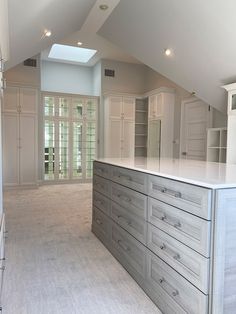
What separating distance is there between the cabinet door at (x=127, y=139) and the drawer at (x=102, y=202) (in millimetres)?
3920

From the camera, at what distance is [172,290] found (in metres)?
1.61

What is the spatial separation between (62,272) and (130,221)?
0.75 meters

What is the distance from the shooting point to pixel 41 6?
306cm

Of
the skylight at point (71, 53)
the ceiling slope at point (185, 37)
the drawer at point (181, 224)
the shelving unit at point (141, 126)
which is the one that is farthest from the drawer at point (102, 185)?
the shelving unit at point (141, 126)

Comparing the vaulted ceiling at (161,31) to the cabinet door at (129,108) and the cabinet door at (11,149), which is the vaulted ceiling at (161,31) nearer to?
the cabinet door at (11,149)

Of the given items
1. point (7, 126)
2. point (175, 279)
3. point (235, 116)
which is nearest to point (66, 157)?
point (7, 126)

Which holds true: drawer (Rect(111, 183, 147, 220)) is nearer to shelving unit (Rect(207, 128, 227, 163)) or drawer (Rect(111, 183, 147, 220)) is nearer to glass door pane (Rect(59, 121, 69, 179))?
shelving unit (Rect(207, 128, 227, 163))

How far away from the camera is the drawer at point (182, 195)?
4.43ft

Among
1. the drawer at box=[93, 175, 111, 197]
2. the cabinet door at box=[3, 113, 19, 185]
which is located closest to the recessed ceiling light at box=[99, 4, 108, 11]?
the drawer at box=[93, 175, 111, 197]

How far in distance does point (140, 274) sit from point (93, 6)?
3.73m

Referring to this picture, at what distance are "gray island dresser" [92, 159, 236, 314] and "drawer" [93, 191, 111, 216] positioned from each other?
310 millimetres

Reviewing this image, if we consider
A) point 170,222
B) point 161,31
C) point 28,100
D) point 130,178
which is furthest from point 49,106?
point 170,222

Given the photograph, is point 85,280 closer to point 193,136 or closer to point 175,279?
point 175,279

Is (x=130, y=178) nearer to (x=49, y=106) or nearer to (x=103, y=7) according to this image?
(x=103, y=7)
